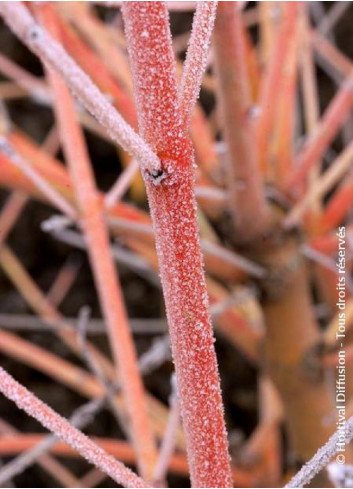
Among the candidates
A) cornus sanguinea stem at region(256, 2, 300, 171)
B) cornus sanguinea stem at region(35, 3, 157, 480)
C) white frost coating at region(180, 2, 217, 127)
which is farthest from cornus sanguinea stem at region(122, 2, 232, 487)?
cornus sanguinea stem at region(256, 2, 300, 171)

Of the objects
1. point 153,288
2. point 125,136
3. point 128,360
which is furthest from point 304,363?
point 153,288

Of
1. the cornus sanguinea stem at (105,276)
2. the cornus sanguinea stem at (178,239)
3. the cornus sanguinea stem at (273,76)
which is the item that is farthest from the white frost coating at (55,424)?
the cornus sanguinea stem at (273,76)

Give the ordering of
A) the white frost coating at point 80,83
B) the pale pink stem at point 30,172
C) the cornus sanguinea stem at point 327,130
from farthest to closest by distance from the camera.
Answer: the cornus sanguinea stem at point 327,130, the pale pink stem at point 30,172, the white frost coating at point 80,83

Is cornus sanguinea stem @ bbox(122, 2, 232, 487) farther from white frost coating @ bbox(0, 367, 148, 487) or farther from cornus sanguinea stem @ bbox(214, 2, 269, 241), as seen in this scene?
cornus sanguinea stem @ bbox(214, 2, 269, 241)

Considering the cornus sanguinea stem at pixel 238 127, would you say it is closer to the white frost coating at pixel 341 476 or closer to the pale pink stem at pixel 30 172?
the pale pink stem at pixel 30 172

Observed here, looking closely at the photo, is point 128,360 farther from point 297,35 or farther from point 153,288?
point 153,288
